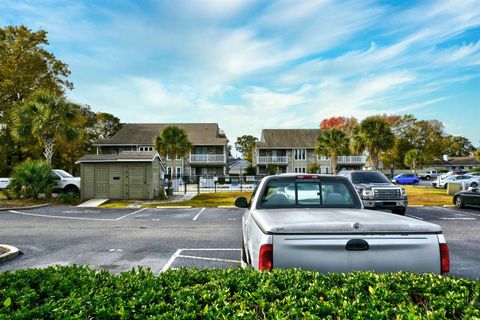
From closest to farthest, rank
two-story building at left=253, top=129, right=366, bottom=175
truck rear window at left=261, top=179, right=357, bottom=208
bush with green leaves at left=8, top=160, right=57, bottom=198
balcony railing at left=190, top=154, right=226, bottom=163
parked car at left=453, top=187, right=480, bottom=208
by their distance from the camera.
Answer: truck rear window at left=261, top=179, right=357, bottom=208
parked car at left=453, top=187, right=480, bottom=208
bush with green leaves at left=8, top=160, right=57, bottom=198
balcony railing at left=190, top=154, right=226, bottom=163
two-story building at left=253, top=129, right=366, bottom=175

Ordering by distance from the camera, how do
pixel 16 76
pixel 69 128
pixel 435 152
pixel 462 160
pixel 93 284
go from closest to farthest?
pixel 93 284 → pixel 69 128 → pixel 16 76 → pixel 435 152 → pixel 462 160

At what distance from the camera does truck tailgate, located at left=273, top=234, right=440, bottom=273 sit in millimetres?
2775

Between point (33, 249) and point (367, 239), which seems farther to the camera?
point (33, 249)

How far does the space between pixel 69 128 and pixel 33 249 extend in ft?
46.1

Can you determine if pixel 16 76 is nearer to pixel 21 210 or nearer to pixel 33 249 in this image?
pixel 21 210

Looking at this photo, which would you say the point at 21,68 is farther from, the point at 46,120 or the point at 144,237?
the point at 144,237

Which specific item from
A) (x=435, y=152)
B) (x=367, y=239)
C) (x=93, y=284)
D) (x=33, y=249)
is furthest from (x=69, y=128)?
(x=435, y=152)

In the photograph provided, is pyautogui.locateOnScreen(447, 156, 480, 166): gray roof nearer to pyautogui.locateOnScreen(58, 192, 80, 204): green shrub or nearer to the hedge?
pyautogui.locateOnScreen(58, 192, 80, 204): green shrub

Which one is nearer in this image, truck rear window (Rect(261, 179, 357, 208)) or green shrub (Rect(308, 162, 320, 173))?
truck rear window (Rect(261, 179, 357, 208))

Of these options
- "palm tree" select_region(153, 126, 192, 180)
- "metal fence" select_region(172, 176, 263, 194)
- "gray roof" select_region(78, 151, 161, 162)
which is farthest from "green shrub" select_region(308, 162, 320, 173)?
"gray roof" select_region(78, 151, 161, 162)

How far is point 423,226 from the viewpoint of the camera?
285cm

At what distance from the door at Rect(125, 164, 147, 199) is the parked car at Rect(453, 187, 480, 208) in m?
18.3

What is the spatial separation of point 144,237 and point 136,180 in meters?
10.7

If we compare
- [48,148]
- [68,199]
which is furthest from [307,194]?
[48,148]
